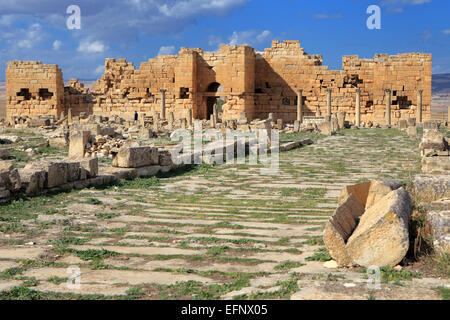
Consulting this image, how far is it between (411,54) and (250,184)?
21.6 meters

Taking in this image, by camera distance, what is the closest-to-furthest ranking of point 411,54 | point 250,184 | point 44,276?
point 44,276
point 250,184
point 411,54

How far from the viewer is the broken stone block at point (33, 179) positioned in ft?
27.5

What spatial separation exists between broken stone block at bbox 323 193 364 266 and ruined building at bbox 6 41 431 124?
2285cm

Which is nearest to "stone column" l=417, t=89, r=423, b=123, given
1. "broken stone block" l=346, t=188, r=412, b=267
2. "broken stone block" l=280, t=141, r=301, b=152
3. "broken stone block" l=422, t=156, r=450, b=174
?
"broken stone block" l=280, t=141, r=301, b=152

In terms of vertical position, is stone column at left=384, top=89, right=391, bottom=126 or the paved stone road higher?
stone column at left=384, top=89, right=391, bottom=126

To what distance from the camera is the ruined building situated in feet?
95.2

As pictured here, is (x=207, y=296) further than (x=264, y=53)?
No

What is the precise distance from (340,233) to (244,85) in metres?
24.7

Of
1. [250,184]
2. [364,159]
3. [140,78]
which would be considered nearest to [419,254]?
[250,184]

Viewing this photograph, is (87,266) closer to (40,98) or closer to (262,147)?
(262,147)

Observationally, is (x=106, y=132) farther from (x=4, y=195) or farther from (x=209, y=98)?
(x=209, y=98)

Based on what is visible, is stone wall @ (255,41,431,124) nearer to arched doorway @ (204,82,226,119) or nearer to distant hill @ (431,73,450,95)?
arched doorway @ (204,82,226,119)

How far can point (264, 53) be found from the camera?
31062 millimetres

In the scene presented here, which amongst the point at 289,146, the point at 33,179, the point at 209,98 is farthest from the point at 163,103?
the point at 33,179
